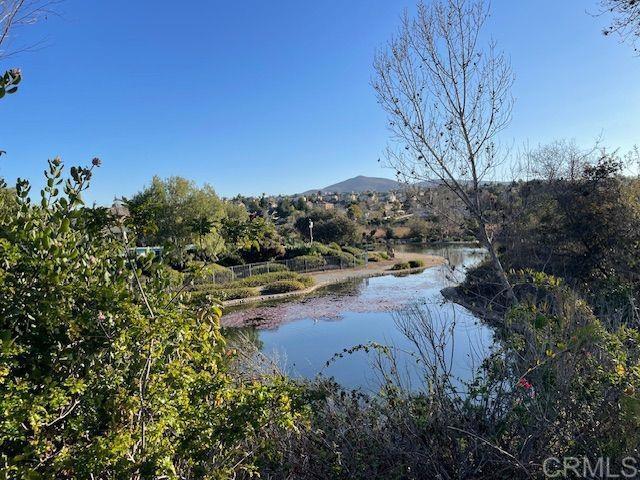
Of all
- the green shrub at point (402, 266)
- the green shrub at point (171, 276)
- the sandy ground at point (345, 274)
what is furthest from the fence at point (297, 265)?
the green shrub at point (171, 276)

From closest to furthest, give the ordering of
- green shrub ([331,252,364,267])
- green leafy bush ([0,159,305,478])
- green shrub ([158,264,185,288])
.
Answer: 1. green leafy bush ([0,159,305,478])
2. green shrub ([158,264,185,288])
3. green shrub ([331,252,364,267])

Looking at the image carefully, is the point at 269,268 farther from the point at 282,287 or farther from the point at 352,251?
the point at 352,251

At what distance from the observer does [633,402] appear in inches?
83.1

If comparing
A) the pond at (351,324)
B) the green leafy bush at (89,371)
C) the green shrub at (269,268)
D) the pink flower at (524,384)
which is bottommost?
the pond at (351,324)

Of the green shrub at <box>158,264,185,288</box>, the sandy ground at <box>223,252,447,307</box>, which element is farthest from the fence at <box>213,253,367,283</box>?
the green shrub at <box>158,264,185,288</box>

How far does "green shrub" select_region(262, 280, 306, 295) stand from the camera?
23603 mm

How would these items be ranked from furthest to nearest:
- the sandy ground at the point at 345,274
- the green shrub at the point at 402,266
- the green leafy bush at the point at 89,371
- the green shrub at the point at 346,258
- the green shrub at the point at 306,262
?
the green shrub at the point at 346,258 < the green shrub at the point at 402,266 < the green shrub at the point at 306,262 < the sandy ground at the point at 345,274 < the green leafy bush at the point at 89,371

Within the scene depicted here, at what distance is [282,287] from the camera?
77.9 feet

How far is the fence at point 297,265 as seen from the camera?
26719mm

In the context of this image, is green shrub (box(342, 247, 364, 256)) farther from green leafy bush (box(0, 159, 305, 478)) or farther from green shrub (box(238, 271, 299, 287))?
green leafy bush (box(0, 159, 305, 478))

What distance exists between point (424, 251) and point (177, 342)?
42575mm
